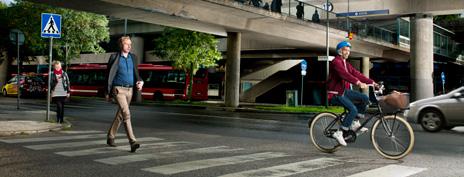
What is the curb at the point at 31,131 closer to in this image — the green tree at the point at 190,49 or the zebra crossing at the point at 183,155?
the zebra crossing at the point at 183,155

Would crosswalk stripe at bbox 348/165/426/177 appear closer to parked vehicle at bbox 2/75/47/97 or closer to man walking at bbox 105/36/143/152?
man walking at bbox 105/36/143/152

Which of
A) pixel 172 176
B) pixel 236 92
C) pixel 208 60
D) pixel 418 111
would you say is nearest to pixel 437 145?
pixel 418 111

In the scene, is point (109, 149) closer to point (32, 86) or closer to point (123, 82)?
point (123, 82)

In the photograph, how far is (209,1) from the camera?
827 inches

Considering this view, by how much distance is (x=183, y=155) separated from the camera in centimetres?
702

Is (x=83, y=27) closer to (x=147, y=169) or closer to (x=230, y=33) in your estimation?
(x=230, y=33)

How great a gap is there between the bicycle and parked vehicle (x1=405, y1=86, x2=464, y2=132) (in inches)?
253

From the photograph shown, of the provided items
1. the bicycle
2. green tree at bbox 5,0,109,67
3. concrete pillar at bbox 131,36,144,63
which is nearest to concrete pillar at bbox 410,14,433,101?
green tree at bbox 5,0,109,67

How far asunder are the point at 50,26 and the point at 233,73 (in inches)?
625

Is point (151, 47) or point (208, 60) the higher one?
point (151, 47)

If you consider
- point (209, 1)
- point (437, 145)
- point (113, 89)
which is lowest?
point (437, 145)

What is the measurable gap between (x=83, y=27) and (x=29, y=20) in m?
4.00

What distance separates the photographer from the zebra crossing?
228 inches

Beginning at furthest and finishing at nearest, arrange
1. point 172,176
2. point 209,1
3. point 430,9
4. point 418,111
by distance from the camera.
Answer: point 430,9 → point 209,1 → point 418,111 → point 172,176
